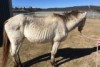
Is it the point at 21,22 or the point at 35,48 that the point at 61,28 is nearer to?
the point at 21,22

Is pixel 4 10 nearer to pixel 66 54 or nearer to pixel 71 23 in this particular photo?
pixel 66 54

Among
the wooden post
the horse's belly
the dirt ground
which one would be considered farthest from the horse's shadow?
the wooden post

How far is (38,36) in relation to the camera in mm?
8227

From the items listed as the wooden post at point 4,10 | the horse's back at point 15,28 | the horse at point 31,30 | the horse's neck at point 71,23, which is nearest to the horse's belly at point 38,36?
the horse at point 31,30

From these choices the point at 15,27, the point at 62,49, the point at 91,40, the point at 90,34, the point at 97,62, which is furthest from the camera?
the point at 90,34

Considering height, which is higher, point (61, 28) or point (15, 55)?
point (61, 28)

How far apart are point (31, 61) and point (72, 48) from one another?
7.46 feet

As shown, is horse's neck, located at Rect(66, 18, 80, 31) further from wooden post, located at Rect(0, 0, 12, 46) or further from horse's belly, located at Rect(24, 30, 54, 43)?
wooden post, located at Rect(0, 0, 12, 46)

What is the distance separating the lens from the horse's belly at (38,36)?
8109mm

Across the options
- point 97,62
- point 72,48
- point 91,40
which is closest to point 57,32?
point 97,62

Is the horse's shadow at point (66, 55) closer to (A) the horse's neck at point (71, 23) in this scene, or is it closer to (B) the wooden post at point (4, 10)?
(A) the horse's neck at point (71, 23)

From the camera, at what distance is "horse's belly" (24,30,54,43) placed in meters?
8.11

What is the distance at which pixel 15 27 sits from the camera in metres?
7.94

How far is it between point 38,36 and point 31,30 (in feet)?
1.02
